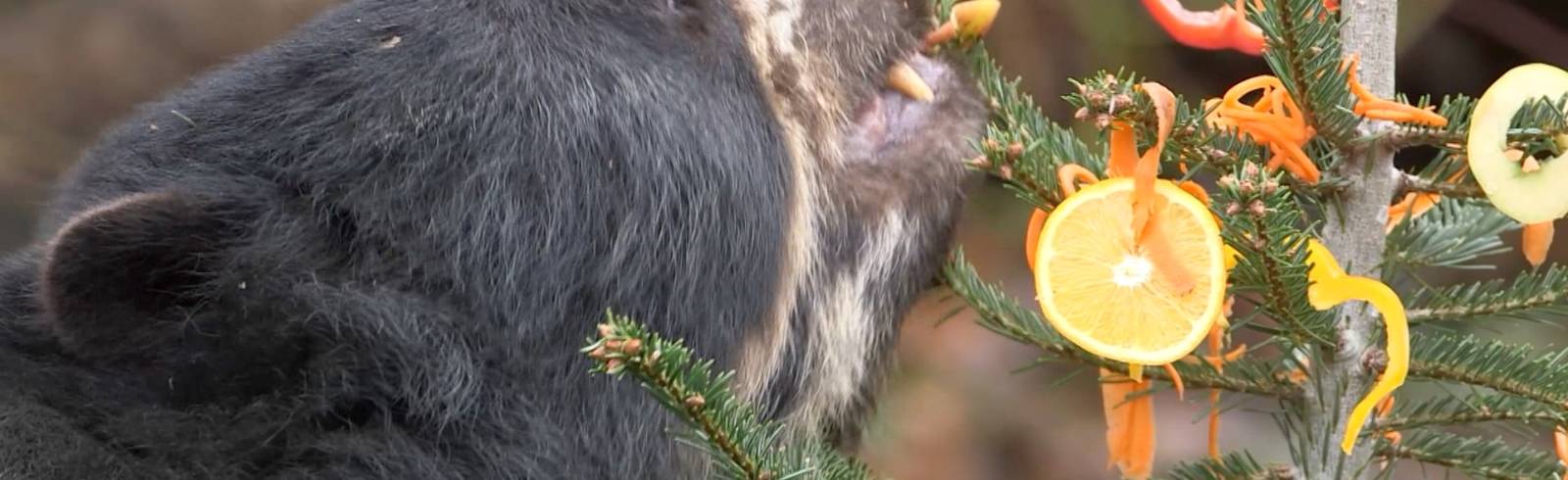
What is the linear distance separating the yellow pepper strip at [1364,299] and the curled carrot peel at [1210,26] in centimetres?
31

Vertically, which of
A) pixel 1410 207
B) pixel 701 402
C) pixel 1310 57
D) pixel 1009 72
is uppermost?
pixel 1310 57

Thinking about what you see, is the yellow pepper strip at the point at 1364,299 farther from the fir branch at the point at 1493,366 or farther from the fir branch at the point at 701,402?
the fir branch at the point at 701,402

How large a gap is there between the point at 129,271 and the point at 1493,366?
1546 mm

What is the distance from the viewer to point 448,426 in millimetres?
2047

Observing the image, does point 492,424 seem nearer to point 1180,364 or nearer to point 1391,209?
point 1180,364

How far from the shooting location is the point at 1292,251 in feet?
5.55

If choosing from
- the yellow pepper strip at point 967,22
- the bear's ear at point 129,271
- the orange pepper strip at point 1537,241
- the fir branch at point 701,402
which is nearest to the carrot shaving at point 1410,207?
the orange pepper strip at point 1537,241

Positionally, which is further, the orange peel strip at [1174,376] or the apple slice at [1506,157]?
the orange peel strip at [1174,376]

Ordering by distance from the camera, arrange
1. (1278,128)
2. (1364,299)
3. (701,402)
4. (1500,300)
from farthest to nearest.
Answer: (1500,300) → (1278,128) → (1364,299) → (701,402)

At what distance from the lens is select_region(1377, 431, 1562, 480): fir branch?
1.98 m

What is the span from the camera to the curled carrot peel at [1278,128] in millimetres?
1828

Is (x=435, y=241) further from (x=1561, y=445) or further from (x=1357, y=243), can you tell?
(x=1561, y=445)

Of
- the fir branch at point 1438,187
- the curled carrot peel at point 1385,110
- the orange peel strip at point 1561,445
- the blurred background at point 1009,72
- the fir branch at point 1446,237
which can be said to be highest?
the curled carrot peel at point 1385,110

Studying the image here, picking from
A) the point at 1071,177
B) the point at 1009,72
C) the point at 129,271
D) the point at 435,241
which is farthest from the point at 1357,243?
the point at 1009,72
